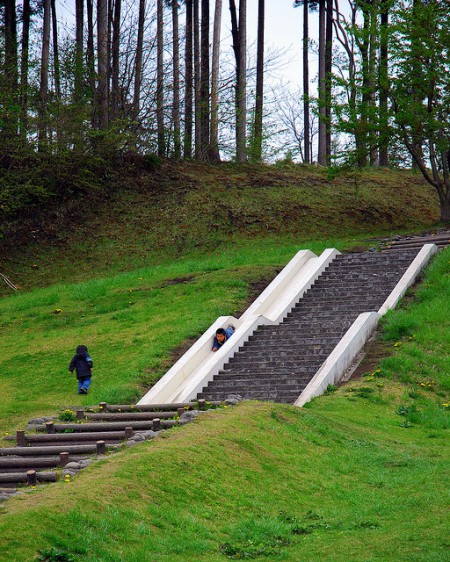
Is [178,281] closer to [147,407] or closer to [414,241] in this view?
[414,241]

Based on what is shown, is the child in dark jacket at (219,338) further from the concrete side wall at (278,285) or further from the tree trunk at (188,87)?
the tree trunk at (188,87)

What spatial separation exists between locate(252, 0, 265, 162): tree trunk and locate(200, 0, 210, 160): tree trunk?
7.22ft

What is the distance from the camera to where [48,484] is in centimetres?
876

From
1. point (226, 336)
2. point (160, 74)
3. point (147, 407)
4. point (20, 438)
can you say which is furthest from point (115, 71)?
point (20, 438)

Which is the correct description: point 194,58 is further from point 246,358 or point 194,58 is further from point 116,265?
point 246,358

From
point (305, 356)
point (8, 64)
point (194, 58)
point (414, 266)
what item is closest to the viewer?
point (305, 356)

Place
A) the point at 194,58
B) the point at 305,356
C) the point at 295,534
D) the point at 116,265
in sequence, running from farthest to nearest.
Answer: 1. the point at 194,58
2. the point at 116,265
3. the point at 305,356
4. the point at 295,534

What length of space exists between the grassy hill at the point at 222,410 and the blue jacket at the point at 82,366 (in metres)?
0.39

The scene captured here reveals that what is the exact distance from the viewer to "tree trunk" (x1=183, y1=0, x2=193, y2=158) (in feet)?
120

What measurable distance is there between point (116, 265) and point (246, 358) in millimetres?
11688

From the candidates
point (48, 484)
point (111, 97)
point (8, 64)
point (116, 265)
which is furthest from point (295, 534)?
point (111, 97)

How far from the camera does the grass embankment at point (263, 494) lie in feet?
23.1

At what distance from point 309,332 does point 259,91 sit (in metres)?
22.4

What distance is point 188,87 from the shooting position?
36594 millimetres
